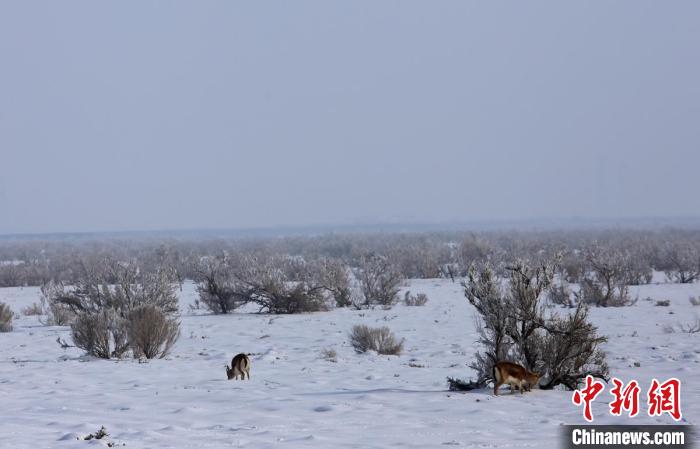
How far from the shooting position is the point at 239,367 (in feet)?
39.3

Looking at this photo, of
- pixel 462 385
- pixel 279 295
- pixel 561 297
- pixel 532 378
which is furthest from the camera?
pixel 561 297

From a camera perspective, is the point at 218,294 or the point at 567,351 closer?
the point at 567,351

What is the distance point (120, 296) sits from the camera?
19391 millimetres

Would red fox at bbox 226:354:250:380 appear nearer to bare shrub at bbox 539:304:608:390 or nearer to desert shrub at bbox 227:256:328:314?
bare shrub at bbox 539:304:608:390

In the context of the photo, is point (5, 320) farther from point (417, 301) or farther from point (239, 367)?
point (417, 301)

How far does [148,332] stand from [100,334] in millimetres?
819

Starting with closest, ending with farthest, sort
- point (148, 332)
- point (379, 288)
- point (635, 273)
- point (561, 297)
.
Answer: point (148, 332) → point (561, 297) → point (379, 288) → point (635, 273)

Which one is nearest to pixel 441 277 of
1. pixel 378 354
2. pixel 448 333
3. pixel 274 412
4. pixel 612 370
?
pixel 448 333

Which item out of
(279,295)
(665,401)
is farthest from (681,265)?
(665,401)

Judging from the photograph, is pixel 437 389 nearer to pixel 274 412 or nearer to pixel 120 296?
pixel 274 412

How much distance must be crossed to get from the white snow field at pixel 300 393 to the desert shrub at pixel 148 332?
1.06 ft

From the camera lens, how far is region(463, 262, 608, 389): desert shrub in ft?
35.6

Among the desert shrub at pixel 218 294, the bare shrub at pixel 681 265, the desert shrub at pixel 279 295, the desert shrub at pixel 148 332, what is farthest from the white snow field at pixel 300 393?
the bare shrub at pixel 681 265

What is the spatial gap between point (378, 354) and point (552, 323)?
4095 millimetres
